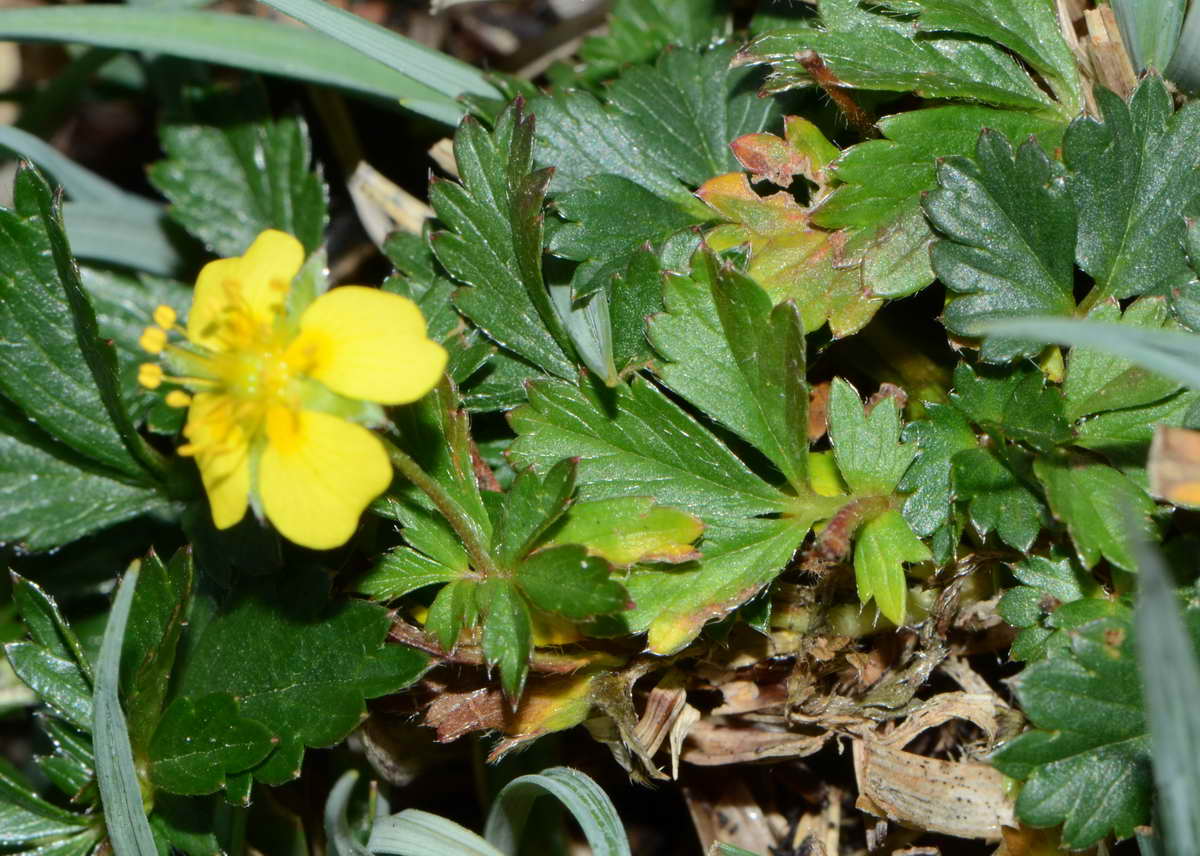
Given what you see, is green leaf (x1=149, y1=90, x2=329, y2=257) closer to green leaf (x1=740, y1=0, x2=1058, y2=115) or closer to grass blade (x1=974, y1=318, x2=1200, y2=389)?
green leaf (x1=740, y1=0, x2=1058, y2=115)

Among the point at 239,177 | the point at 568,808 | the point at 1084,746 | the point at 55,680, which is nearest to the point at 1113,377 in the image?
the point at 1084,746

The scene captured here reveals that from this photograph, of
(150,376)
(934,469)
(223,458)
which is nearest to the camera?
(223,458)

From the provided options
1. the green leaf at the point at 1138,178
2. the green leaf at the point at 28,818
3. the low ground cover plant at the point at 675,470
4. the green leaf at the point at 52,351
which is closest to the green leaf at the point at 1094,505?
the low ground cover plant at the point at 675,470

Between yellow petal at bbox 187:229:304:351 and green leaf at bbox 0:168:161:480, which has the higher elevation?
yellow petal at bbox 187:229:304:351

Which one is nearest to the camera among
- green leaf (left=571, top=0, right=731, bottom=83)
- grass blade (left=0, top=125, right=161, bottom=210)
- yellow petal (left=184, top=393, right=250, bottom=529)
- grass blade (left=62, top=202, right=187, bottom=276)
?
yellow petal (left=184, top=393, right=250, bottom=529)

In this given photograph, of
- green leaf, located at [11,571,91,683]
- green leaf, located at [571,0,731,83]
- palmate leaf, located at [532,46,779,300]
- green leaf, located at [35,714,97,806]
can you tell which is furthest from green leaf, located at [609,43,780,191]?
green leaf, located at [35,714,97,806]

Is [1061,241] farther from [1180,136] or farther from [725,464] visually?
[725,464]

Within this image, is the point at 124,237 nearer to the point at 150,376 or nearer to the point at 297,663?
the point at 150,376
